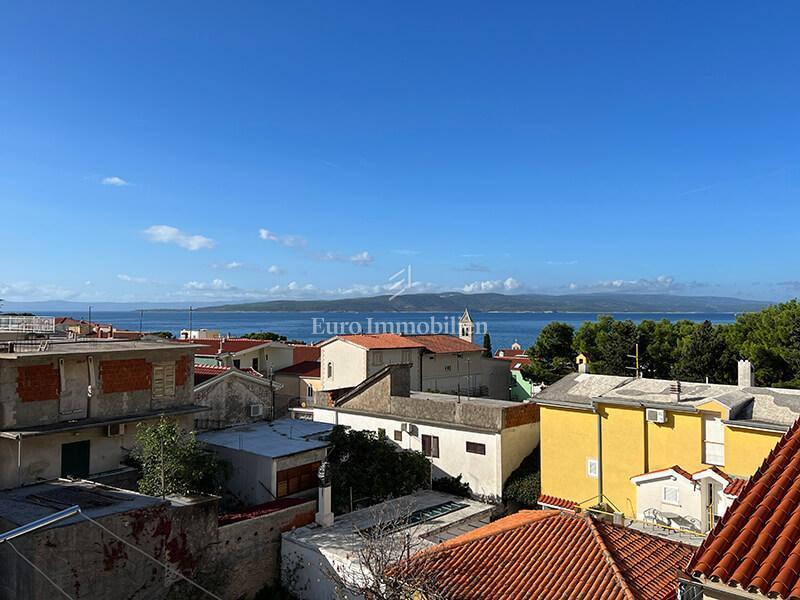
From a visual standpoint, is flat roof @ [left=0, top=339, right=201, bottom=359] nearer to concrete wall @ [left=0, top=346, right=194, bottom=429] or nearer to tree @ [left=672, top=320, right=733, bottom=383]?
concrete wall @ [left=0, top=346, right=194, bottom=429]

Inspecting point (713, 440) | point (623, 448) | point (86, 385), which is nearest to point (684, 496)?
point (713, 440)

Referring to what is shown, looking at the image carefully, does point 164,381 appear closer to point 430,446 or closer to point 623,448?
point 430,446

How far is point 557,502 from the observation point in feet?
63.5

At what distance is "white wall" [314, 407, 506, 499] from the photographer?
66.1ft

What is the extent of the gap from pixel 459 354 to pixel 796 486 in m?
32.4

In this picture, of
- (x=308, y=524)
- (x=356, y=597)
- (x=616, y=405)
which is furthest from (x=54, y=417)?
(x=616, y=405)

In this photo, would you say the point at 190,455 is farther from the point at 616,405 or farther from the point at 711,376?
the point at 711,376

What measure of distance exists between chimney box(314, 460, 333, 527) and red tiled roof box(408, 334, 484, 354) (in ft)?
64.2

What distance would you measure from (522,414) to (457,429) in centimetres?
244

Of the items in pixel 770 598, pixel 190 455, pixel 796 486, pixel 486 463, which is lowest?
pixel 486 463

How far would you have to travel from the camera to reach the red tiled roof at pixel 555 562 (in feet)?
32.3

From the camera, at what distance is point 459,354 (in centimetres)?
3738

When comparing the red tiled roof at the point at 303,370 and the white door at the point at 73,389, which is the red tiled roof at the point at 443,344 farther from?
the white door at the point at 73,389

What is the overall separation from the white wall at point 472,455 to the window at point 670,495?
5.35m
